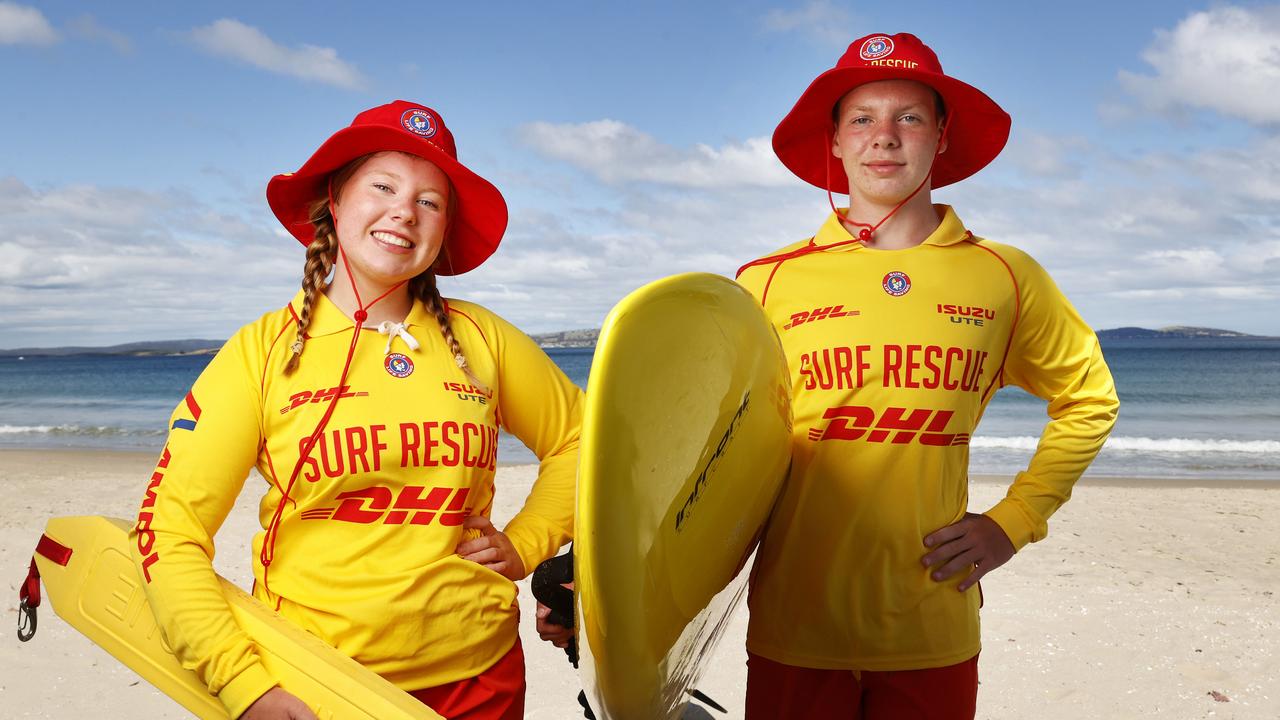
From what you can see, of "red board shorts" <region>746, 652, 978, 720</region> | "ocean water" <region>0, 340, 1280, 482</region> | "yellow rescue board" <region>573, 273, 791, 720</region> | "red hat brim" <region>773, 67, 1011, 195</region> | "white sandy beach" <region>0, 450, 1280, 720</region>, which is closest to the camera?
"yellow rescue board" <region>573, 273, 791, 720</region>

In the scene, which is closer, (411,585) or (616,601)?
(616,601)

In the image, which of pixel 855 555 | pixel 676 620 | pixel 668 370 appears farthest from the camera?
pixel 855 555

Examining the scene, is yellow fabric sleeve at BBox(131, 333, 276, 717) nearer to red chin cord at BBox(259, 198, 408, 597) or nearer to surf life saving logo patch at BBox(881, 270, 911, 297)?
red chin cord at BBox(259, 198, 408, 597)

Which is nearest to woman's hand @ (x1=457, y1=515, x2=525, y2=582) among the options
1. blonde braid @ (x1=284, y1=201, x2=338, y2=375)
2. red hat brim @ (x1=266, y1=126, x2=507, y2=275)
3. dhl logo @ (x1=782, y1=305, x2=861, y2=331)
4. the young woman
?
the young woman

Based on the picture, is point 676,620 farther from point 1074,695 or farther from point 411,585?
point 1074,695

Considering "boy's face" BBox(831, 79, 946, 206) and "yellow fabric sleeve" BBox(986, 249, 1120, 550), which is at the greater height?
"boy's face" BBox(831, 79, 946, 206)

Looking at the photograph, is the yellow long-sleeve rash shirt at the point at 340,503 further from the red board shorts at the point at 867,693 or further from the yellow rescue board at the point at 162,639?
the red board shorts at the point at 867,693

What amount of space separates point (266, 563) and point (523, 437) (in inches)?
20.5

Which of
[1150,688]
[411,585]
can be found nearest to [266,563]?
[411,585]

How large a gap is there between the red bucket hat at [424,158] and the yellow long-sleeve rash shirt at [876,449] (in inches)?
24.0

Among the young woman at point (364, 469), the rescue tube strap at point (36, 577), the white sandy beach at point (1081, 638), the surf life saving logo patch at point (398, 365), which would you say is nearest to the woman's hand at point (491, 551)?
the young woman at point (364, 469)

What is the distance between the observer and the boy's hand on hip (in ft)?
5.97

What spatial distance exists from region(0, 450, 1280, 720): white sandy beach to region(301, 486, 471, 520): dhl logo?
209 centimetres

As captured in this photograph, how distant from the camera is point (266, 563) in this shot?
1659 millimetres
